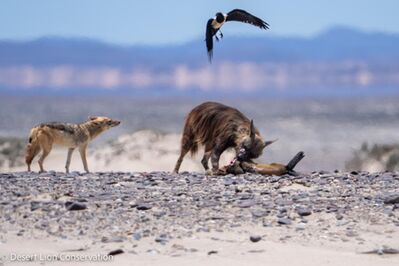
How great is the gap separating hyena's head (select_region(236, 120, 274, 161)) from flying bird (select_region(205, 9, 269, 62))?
355cm

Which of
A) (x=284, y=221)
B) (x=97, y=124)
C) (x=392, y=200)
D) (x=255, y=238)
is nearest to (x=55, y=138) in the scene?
(x=97, y=124)

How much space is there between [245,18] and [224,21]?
709 mm

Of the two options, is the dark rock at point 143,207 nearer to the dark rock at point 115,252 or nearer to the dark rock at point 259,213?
the dark rock at point 259,213

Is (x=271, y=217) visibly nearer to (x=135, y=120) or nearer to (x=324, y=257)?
(x=324, y=257)

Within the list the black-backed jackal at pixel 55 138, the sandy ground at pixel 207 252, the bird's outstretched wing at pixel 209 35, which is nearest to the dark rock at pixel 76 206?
the sandy ground at pixel 207 252

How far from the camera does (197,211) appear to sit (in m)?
11.5

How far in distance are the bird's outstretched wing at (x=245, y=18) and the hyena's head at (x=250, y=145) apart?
4.10 meters

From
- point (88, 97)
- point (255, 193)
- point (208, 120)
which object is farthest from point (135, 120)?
point (255, 193)

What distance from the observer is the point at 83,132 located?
20.2m

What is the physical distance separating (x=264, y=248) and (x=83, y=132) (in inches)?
410

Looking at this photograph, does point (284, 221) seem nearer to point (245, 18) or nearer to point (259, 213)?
point (259, 213)

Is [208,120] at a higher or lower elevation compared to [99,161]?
higher

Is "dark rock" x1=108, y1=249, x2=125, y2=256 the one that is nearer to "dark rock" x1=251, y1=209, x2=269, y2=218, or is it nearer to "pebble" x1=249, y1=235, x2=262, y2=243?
"pebble" x1=249, y1=235, x2=262, y2=243

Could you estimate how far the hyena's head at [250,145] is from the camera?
1656cm
